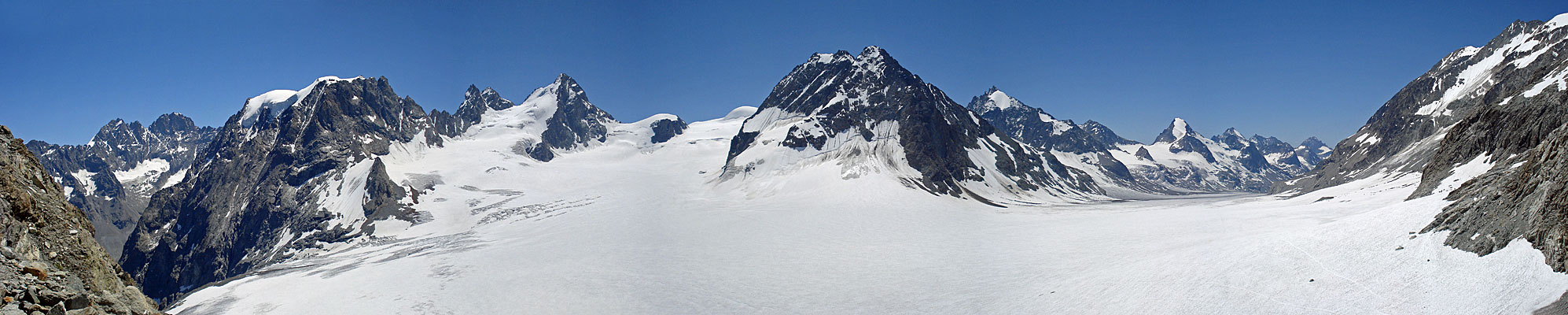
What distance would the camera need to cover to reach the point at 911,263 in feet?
219

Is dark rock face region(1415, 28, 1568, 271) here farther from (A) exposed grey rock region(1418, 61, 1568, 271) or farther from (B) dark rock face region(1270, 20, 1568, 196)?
(B) dark rock face region(1270, 20, 1568, 196)

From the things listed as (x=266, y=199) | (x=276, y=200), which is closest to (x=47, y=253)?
(x=276, y=200)

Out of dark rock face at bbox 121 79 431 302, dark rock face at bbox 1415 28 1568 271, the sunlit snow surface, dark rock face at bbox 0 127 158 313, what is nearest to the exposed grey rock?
dark rock face at bbox 1415 28 1568 271

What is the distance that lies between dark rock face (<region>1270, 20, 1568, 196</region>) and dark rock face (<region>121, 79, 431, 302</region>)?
194501mm

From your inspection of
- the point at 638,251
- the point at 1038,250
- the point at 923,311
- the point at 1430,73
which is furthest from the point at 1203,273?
the point at 1430,73

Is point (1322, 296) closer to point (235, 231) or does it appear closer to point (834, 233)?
point (834, 233)

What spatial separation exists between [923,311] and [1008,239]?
36676 mm

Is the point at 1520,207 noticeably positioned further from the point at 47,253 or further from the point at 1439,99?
the point at 1439,99

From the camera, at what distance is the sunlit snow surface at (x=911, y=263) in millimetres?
34312

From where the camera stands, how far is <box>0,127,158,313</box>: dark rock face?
17.8 m

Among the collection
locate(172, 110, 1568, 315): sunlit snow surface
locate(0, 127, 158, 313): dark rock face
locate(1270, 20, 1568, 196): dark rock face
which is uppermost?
locate(1270, 20, 1568, 196): dark rock face

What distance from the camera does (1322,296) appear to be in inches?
1323

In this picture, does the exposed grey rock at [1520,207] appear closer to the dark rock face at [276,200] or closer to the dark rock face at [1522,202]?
the dark rock face at [1522,202]

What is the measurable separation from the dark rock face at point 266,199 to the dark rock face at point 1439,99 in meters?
195
